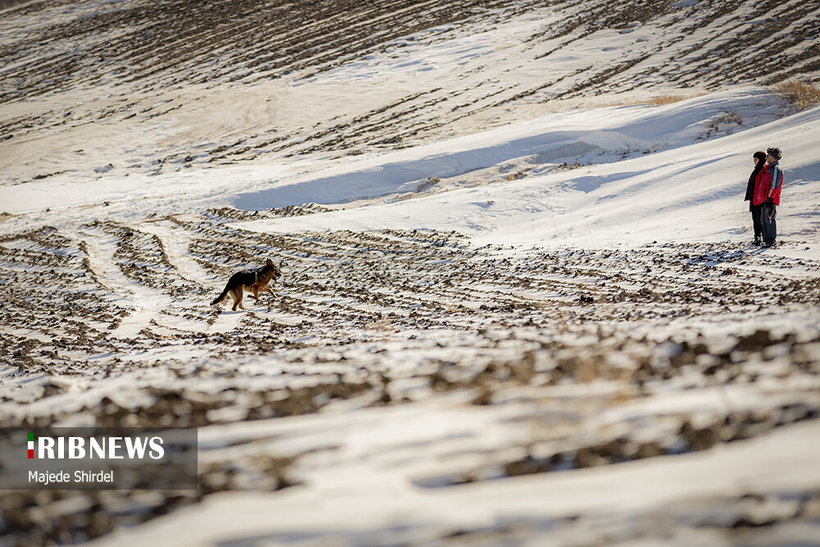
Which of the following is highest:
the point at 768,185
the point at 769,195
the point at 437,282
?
the point at 768,185

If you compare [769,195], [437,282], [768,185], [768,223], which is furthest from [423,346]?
[768,185]

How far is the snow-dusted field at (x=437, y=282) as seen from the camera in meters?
2.28

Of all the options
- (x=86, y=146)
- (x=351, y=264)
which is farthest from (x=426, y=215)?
(x=86, y=146)

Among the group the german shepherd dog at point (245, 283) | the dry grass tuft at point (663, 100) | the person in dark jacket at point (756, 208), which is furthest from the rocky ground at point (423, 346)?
the dry grass tuft at point (663, 100)

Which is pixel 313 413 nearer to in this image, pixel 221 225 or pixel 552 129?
pixel 221 225

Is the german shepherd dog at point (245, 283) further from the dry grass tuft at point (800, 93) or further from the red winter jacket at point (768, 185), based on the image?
the dry grass tuft at point (800, 93)

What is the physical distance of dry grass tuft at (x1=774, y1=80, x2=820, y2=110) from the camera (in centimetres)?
1714

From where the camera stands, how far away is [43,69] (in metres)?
35.1

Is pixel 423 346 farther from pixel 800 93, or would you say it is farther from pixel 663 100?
pixel 663 100

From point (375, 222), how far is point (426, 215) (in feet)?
4.09

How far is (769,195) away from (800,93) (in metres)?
11.6
